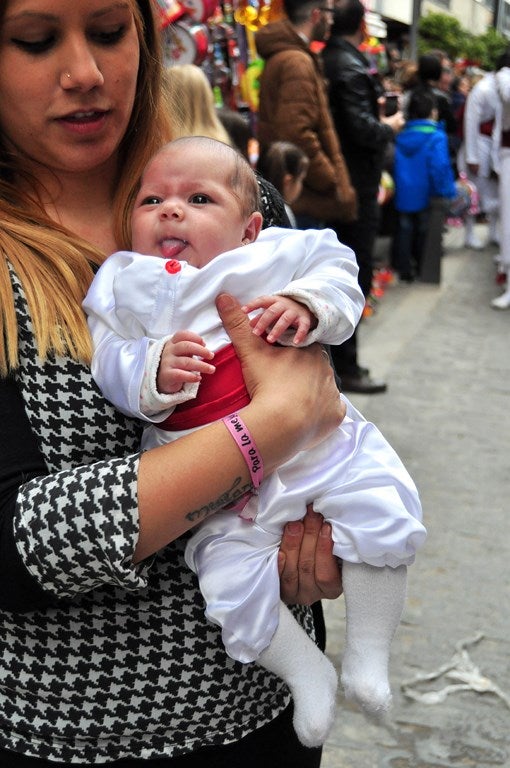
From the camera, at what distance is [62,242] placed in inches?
63.3

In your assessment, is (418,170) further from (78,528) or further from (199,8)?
(78,528)

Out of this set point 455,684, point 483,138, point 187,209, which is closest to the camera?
point 187,209

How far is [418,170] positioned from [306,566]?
8992 mm

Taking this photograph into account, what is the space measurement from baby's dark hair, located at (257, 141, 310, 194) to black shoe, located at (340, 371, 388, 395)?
1.68 meters

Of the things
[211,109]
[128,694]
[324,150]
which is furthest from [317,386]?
[324,150]

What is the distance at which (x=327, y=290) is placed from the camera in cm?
162

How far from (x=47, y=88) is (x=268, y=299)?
1.50 ft

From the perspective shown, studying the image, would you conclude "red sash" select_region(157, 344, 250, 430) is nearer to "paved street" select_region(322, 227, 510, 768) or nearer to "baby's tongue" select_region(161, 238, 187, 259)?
"baby's tongue" select_region(161, 238, 187, 259)

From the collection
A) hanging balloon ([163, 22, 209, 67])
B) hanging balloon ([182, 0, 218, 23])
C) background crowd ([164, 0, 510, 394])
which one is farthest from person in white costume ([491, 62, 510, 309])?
hanging balloon ([163, 22, 209, 67])

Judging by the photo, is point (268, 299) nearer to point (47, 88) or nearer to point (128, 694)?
point (47, 88)

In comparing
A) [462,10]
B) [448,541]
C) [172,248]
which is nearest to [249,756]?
[172,248]

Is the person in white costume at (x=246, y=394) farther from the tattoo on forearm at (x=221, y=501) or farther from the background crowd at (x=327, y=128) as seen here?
the background crowd at (x=327, y=128)

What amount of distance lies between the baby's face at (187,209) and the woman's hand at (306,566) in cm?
47

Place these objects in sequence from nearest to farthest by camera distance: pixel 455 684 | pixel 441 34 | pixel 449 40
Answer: pixel 455 684 < pixel 449 40 < pixel 441 34
